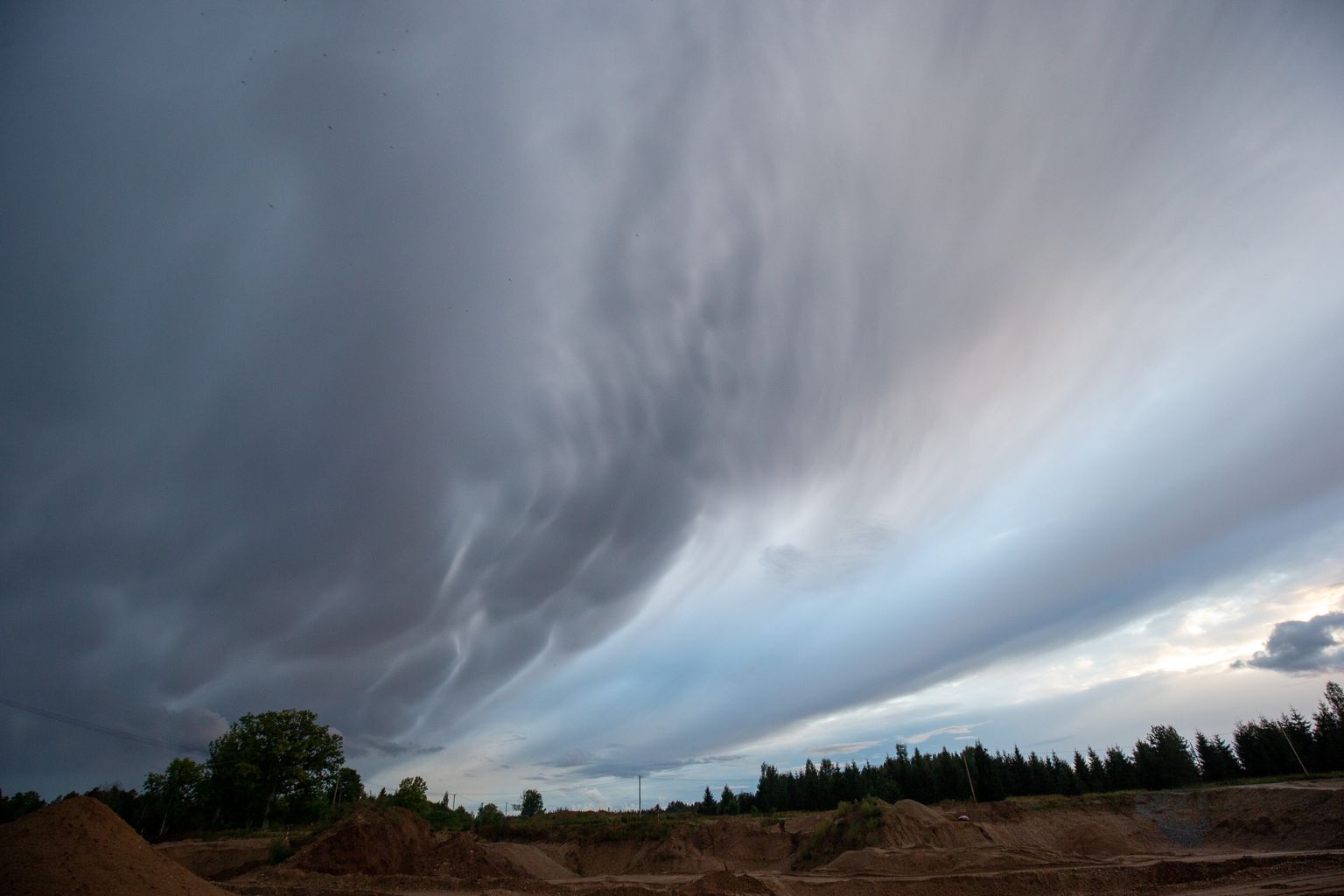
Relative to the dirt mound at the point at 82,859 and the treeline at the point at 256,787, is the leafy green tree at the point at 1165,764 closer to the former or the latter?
the treeline at the point at 256,787

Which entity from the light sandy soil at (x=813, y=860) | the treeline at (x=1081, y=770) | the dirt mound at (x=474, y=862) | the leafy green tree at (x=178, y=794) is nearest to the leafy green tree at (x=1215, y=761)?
the treeline at (x=1081, y=770)

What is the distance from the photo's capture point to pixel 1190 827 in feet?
137

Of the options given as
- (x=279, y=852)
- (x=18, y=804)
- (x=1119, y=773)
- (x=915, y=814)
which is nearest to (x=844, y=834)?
(x=915, y=814)

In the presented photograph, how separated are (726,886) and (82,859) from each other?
2140 centimetres

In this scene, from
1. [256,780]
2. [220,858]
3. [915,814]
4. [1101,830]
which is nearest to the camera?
[220,858]

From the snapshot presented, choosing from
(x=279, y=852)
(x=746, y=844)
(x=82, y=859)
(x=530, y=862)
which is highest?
(x=82, y=859)

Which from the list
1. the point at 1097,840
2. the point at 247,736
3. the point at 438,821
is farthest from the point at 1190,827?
the point at 247,736

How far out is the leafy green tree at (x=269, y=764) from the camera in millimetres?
67375

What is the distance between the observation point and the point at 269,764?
222 feet

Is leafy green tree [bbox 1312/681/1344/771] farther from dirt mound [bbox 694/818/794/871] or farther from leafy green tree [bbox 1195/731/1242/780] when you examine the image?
dirt mound [bbox 694/818/794/871]

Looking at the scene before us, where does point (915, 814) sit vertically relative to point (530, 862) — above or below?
above

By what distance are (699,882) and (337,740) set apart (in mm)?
67199

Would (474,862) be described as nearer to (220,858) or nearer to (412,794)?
(220,858)

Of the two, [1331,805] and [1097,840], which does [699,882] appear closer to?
[1097,840]
